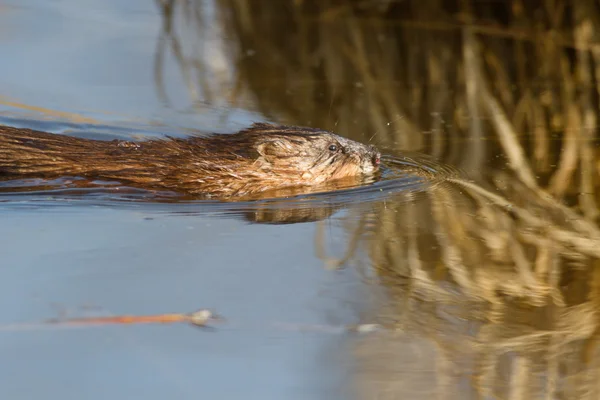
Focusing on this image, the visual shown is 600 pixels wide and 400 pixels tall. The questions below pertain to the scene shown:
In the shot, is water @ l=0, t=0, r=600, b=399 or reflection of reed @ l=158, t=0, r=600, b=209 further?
reflection of reed @ l=158, t=0, r=600, b=209

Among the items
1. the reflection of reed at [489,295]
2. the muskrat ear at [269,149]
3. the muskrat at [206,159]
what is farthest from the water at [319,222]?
the muskrat ear at [269,149]

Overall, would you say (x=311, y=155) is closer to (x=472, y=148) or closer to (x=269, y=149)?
(x=269, y=149)

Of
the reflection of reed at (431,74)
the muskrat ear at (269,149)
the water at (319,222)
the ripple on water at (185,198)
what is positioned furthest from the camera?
the reflection of reed at (431,74)

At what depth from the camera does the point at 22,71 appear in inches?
278

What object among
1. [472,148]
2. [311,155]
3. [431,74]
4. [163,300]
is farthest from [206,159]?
[431,74]

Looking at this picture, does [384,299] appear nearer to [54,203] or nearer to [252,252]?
[252,252]

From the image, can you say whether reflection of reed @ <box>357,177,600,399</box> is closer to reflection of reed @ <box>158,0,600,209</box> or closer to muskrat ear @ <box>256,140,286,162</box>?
reflection of reed @ <box>158,0,600,209</box>

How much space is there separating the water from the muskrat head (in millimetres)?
177

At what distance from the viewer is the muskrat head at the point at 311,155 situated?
5309 mm

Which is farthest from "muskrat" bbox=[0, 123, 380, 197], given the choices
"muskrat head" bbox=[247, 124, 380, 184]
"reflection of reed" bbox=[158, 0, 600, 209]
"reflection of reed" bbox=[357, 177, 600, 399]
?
"reflection of reed" bbox=[357, 177, 600, 399]

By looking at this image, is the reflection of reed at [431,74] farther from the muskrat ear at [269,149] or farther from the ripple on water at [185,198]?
the muskrat ear at [269,149]

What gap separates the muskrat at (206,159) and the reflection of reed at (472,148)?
1.96ft

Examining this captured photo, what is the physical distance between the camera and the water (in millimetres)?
2990

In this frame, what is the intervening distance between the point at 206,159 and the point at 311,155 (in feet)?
1.76
